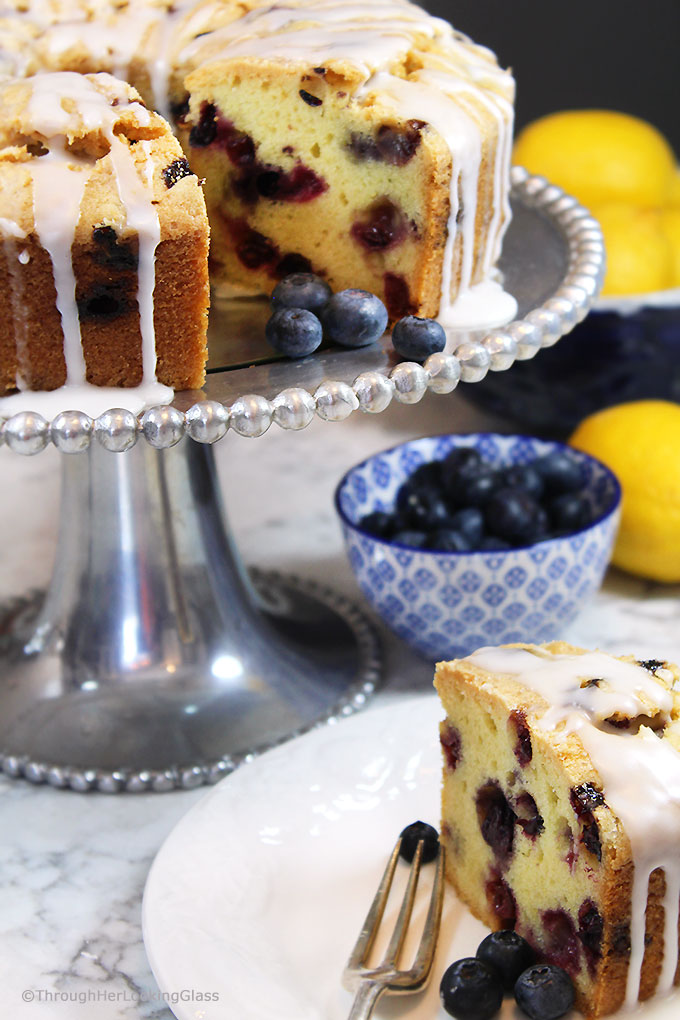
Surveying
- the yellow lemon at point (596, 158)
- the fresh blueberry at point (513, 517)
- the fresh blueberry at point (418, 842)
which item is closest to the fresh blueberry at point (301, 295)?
the fresh blueberry at point (513, 517)

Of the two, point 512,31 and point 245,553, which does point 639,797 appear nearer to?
point 245,553

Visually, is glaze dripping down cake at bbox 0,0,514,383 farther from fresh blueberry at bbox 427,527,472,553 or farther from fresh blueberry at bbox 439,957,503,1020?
fresh blueberry at bbox 439,957,503,1020

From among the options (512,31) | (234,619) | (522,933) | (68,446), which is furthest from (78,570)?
(512,31)

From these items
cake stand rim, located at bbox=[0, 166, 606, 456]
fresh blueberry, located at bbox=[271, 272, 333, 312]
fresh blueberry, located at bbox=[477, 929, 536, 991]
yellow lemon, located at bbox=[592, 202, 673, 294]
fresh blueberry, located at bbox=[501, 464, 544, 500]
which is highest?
fresh blueberry, located at bbox=[271, 272, 333, 312]

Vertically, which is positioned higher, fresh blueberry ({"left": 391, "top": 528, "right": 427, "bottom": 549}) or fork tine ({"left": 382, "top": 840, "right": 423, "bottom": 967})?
fresh blueberry ({"left": 391, "top": 528, "right": 427, "bottom": 549})

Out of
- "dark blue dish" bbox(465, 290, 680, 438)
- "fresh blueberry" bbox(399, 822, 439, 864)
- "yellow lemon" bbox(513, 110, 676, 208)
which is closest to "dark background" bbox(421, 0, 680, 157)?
"yellow lemon" bbox(513, 110, 676, 208)

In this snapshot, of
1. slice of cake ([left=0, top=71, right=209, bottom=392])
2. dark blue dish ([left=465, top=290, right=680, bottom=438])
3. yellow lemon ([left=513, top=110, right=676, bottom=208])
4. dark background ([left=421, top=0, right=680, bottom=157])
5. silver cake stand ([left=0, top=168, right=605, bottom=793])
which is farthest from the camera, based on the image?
dark background ([left=421, top=0, right=680, bottom=157])
